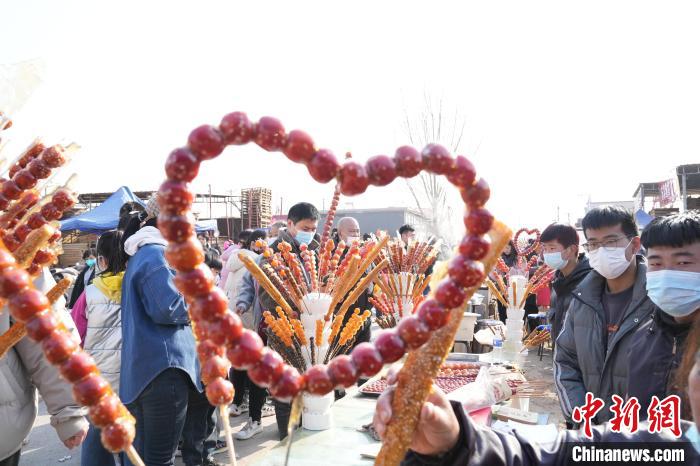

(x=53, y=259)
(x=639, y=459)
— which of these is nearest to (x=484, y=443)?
(x=639, y=459)

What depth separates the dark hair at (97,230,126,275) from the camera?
283 centimetres

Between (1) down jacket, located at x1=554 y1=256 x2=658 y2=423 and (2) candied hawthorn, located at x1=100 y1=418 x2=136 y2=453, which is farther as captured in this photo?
(1) down jacket, located at x1=554 y1=256 x2=658 y2=423

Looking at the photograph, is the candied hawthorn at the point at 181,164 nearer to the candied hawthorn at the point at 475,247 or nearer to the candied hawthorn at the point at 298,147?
the candied hawthorn at the point at 298,147

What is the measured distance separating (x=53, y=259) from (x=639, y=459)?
1654mm

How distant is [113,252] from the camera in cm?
286

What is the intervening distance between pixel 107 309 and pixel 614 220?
10.5 feet

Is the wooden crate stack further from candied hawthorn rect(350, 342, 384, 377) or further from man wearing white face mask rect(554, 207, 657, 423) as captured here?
candied hawthorn rect(350, 342, 384, 377)

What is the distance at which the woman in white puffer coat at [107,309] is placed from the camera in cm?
289

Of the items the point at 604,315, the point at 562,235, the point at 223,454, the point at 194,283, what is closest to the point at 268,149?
the point at 194,283

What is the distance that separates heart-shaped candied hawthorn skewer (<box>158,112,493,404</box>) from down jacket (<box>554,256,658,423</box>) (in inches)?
66.1

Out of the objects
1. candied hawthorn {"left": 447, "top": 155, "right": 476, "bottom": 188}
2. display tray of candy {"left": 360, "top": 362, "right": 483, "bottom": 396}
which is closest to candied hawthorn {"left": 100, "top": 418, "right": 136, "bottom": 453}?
candied hawthorn {"left": 447, "top": 155, "right": 476, "bottom": 188}

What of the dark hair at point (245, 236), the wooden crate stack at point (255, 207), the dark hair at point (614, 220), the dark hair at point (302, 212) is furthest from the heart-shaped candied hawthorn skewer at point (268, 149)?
the wooden crate stack at point (255, 207)

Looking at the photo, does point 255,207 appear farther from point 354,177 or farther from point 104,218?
point 354,177

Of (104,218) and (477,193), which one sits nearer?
(477,193)
